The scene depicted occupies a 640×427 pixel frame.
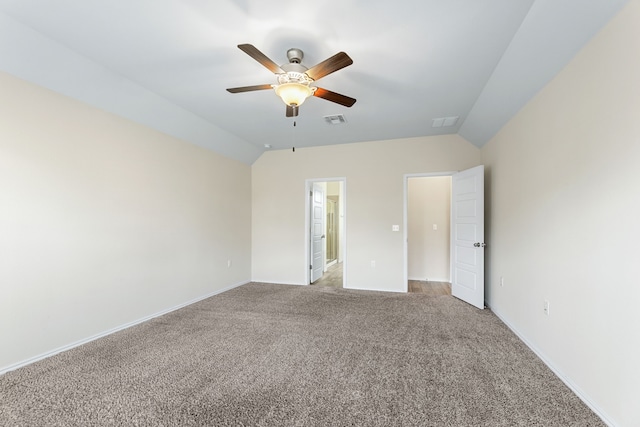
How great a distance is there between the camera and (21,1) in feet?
5.86

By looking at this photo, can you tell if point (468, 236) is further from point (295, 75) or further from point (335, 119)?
point (295, 75)

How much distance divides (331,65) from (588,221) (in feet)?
6.89

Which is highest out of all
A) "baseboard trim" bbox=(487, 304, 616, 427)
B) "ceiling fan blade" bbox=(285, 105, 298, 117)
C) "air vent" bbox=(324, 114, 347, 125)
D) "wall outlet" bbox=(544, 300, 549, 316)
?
"air vent" bbox=(324, 114, 347, 125)

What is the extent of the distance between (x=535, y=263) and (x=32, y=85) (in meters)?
4.82

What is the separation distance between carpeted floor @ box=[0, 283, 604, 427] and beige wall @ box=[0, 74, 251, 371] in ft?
1.20

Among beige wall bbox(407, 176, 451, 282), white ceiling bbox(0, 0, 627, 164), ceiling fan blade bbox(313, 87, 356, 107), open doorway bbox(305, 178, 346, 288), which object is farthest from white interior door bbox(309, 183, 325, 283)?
ceiling fan blade bbox(313, 87, 356, 107)

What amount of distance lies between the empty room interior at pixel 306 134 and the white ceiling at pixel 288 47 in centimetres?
2

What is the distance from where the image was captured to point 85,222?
9.09 feet

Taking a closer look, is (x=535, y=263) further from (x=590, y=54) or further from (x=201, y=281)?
(x=201, y=281)

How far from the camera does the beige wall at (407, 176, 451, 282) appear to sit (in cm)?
558

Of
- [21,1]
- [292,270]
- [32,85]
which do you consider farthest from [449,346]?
[32,85]

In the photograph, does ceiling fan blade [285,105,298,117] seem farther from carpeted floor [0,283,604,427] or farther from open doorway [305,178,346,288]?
open doorway [305,178,346,288]

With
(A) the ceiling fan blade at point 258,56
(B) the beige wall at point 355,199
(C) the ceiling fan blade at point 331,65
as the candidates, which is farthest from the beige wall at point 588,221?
(A) the ceiling fan blade at point 258,56

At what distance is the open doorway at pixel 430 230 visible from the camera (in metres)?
5.57
